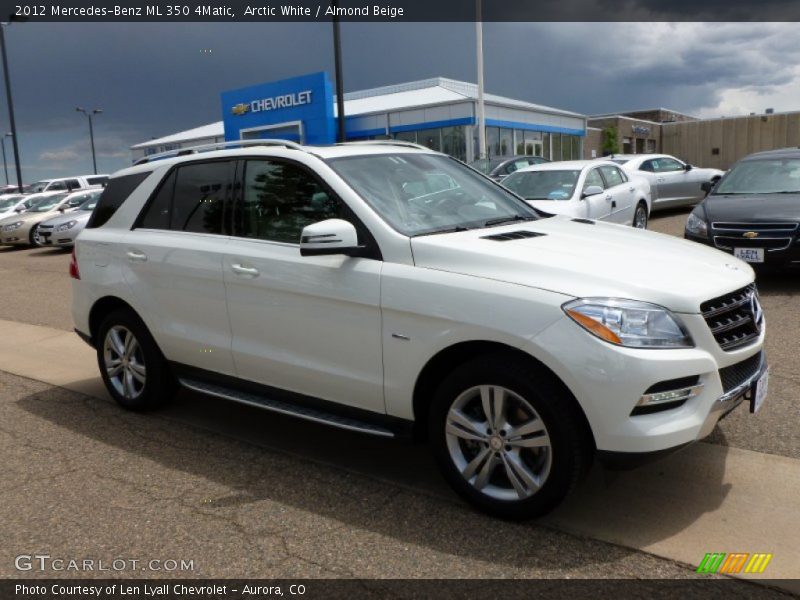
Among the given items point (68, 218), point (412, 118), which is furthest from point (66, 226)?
point (412, 118)

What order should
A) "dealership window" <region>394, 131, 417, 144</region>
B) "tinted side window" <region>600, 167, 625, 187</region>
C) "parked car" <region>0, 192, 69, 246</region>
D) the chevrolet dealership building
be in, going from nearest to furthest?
"tinted side window" <region>600, 167, 625, 187</region>, "parked car" <region>0, 192, 69, 246</region>, the chevrolet dealership building, "dealership window" <region>394, 131, 417, 144</region>

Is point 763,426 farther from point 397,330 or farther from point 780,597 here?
point 397,330

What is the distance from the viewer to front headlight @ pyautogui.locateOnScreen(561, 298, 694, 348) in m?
2.98

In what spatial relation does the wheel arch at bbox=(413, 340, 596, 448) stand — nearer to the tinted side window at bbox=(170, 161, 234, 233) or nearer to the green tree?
the tinted side window at bbox=(170, 161, 234, 233)

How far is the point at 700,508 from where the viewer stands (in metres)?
3.45

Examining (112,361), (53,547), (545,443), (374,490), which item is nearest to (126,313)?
(112,361)

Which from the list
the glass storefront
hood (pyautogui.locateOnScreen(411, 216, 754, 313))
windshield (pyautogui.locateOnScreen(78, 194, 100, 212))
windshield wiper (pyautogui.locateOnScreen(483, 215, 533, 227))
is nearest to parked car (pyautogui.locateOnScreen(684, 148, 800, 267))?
hood (pyautogui.locateOnScreen(411, 216, 754, 313))

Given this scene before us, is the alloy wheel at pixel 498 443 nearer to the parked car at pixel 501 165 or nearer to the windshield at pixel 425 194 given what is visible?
the windshield at pixel 425 194

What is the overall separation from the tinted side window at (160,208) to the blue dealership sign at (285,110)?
30297 millimetres

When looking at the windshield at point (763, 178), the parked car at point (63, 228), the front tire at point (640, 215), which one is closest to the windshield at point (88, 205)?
the parked car at point (63, 228)

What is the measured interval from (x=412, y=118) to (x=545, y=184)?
79.3ft

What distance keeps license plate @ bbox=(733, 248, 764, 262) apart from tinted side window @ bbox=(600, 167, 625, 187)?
358 centimetres

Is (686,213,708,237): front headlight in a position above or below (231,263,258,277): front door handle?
below

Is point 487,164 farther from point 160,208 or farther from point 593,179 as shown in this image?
point 160,208
